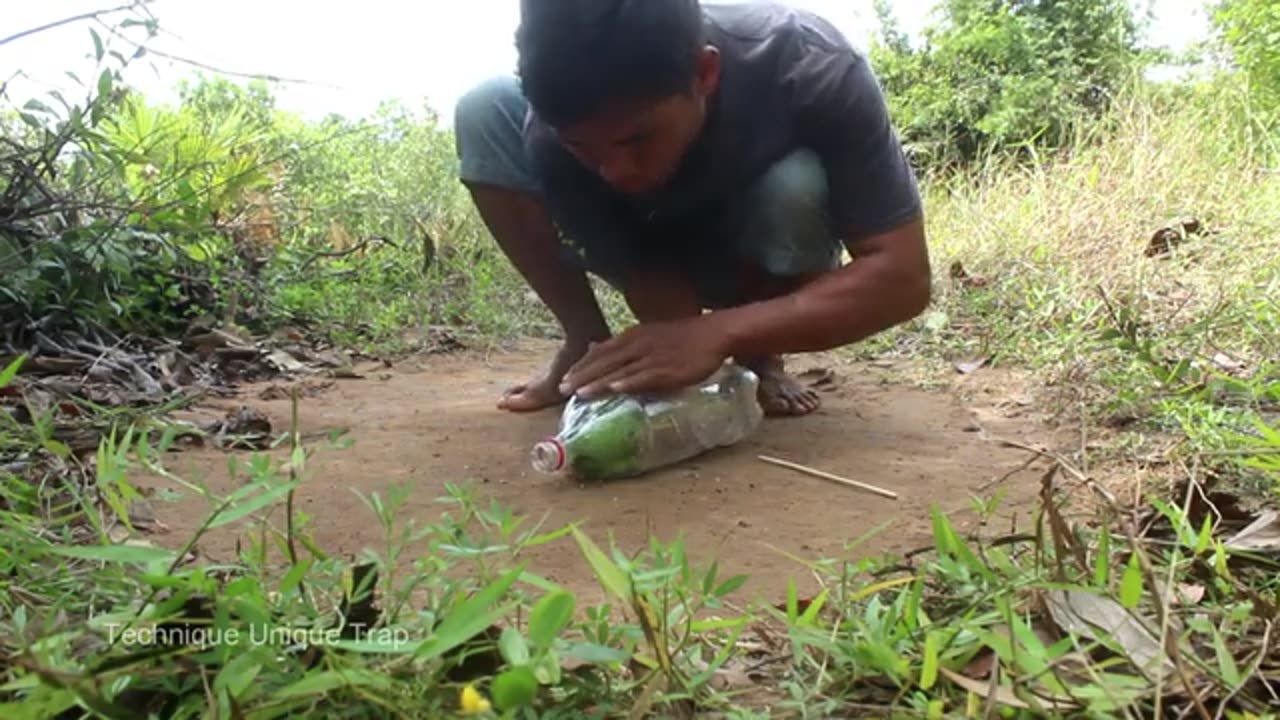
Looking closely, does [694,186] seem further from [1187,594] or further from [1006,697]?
[1006,697]

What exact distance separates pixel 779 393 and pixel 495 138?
911mm

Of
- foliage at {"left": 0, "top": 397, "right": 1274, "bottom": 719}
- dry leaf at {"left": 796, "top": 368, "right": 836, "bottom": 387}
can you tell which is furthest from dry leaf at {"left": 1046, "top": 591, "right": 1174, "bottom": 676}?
dry leaf at {"left": 796, "top": 368, "right": 836, "bottom": 387}

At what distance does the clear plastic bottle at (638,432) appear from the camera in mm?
1608

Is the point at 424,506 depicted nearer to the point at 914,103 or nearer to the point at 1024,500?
the point at 1024,500

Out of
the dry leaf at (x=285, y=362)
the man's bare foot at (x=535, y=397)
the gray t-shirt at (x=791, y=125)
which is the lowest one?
the man's bare foot at (x=535, y=397)

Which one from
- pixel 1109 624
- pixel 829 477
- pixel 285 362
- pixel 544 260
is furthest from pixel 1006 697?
pixel 285 362

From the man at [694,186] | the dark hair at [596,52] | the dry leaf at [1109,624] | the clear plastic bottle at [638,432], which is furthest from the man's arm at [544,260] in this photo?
→ the dry leaf at [1109,624]

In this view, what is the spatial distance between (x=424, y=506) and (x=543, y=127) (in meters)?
0.90

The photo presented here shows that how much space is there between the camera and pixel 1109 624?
729mm

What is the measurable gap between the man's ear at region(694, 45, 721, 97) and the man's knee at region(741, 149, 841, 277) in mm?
258

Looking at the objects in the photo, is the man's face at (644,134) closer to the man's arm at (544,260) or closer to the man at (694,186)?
the man at (694,186)

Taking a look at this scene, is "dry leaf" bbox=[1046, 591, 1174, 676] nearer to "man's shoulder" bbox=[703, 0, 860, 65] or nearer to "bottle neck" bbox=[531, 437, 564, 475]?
"bottle neck" bbox=[531, 437, 564, 475]

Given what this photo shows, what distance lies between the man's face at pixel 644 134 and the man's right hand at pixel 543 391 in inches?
25.5

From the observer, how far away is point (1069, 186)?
3.75m
